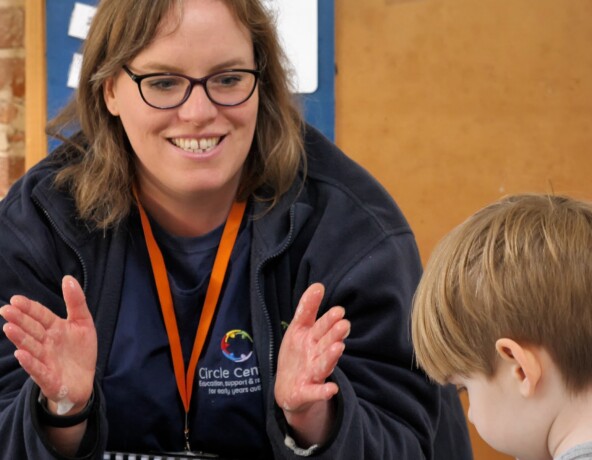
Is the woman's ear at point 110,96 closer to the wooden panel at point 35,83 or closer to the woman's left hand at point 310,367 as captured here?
the woman's left hand at point 310,367

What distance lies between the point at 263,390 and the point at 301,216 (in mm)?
276

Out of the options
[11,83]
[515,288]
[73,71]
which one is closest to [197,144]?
[515,288]

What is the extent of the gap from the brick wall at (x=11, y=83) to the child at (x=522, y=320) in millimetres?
1717

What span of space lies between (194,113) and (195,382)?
41cm

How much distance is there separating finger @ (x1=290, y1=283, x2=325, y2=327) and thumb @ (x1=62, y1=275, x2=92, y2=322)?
0.28 meters

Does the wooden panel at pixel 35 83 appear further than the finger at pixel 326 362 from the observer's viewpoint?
Yes

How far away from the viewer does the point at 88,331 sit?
4.31 ft

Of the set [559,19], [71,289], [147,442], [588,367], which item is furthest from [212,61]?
[559,19]

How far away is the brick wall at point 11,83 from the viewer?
256 centimetres

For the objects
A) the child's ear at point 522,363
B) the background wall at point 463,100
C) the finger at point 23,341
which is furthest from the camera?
the background wall at point 463,100

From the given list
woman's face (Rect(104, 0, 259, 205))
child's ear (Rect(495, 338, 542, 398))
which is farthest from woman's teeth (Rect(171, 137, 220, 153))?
child's ear (Rect(495, 338, 542, 398))

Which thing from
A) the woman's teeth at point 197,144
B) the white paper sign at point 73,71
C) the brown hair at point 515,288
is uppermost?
the white paper sign at point 73,71

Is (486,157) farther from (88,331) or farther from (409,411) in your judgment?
(88,331)

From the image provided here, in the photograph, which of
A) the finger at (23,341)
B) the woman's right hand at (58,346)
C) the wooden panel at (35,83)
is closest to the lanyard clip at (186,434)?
the woman's right hand at (58,346)
